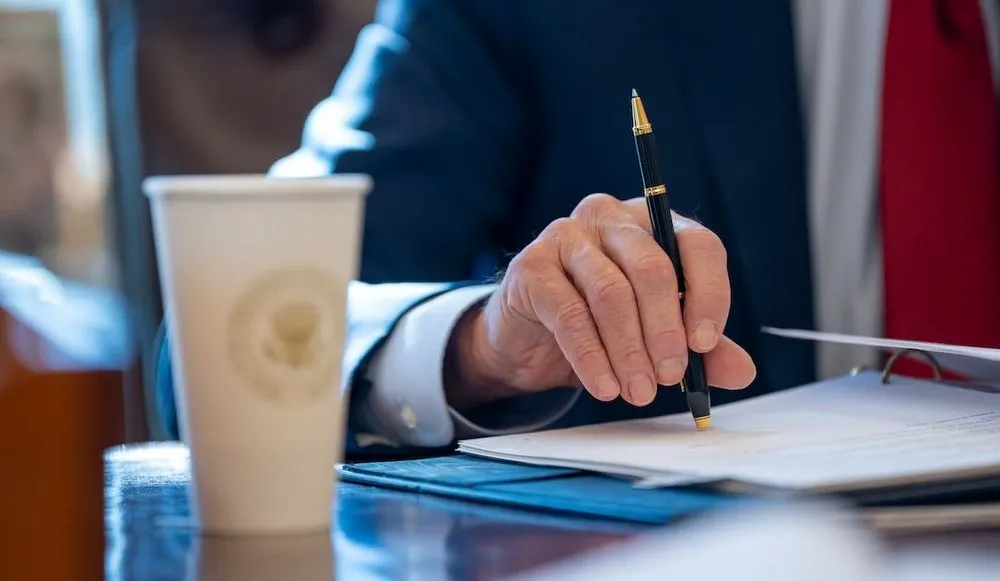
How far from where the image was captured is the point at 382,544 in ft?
1.84

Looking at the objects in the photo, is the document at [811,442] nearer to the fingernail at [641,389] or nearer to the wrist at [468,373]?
the fingernail at [641,389]

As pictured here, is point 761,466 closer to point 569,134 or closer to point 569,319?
point 569,319

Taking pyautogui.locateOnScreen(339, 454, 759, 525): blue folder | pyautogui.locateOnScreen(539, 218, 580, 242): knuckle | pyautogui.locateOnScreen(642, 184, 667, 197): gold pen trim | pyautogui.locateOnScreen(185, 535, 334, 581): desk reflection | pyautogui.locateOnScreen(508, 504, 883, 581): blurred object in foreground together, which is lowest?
pyautogui.locateOnScreen(339, 454, 759, 525): blue folder

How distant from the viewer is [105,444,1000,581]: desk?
507 millimetres

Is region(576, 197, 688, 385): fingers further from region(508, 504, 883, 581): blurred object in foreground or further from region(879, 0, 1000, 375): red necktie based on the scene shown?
region(879, 0, 1000, 375): red necktie

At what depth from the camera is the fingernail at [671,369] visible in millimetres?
794

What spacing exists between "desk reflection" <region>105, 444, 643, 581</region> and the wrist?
1.13ft

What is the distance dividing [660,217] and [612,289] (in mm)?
59

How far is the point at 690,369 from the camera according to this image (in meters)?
0.80

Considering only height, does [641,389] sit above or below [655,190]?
below

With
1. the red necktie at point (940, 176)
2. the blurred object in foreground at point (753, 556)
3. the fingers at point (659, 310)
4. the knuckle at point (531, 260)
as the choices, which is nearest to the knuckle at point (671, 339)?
the fingers at point (659, 310)

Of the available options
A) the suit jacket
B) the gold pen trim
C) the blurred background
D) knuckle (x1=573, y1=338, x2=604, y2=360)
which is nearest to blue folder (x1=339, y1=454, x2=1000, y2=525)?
knuckle (x1=573, y1=338, x2=604, y2=360)

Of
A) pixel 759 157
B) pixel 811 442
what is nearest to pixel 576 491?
pixel 811 442

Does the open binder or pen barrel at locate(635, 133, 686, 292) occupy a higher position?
pen barrel at locate(635, 133, 686, 292)
